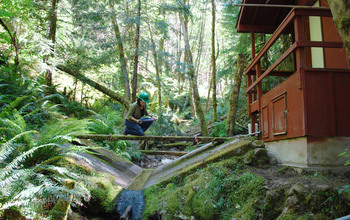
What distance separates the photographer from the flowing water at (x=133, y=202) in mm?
4574

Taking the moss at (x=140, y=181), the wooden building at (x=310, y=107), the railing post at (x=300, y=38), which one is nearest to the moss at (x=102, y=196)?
the moss at (x=140, y=181)

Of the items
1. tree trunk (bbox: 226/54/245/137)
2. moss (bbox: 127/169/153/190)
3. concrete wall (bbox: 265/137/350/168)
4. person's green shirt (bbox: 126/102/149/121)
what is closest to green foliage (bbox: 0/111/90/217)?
moss (bbox: 127/169/153/190)

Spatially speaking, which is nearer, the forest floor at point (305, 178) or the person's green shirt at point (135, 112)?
the forest floor at point (305, 178)

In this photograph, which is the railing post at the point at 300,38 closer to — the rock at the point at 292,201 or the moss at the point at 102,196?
the rock at the point at 292,201

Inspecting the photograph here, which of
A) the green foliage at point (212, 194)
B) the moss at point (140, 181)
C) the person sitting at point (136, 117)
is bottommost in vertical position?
the moss at point (140, 181)

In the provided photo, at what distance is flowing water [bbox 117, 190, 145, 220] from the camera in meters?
4.57

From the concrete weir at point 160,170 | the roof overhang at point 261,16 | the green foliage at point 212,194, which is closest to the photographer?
the green foliage at point 212,194

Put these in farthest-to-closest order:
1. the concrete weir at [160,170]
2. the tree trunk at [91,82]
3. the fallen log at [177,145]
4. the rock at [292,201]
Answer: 1. the tree trunk at [91,82]
2. the fallen log at [177,145]
3. the concrete weir at [160,170]
4. the rock at [292,201]

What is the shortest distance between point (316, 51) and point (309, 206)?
4889 millimetres

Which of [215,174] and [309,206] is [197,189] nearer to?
[215,174]

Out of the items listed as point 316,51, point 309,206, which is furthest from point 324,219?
point 316,51

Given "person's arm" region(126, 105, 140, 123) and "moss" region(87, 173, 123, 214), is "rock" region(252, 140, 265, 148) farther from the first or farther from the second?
"person's arm" region(126, 105, 140, 123)

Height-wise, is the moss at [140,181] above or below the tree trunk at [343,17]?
below

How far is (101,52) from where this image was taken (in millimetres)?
12305
